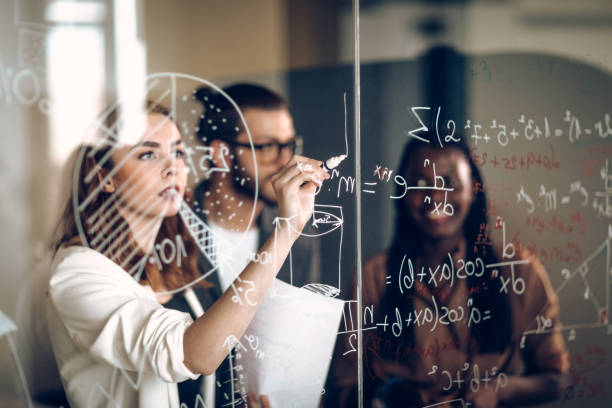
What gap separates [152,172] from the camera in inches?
42.5

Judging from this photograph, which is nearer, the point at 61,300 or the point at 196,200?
the point at 61,300

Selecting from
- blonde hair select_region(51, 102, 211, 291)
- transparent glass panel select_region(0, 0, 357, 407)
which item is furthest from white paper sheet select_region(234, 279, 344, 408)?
blonde hair select_region(51, 102, 211, 291)

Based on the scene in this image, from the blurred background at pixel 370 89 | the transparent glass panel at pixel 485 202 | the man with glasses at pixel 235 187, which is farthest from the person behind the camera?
the transparent glass panel at pixel 485 202

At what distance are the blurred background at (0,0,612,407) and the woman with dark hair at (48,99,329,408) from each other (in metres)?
0.06

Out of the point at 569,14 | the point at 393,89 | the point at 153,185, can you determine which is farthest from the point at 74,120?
the point at 569,14

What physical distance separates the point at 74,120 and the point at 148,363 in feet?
1.57

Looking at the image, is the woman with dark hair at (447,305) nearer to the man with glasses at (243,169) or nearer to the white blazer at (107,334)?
the man with glasses at (243,169)

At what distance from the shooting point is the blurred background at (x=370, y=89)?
976 millimetres

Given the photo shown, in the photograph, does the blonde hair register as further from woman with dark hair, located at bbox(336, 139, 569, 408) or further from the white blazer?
woman with dark hair, located at bbox(336, 139, 569, 408)

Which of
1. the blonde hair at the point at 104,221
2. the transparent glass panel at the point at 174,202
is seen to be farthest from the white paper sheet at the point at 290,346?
the blonde hair at the point at 104,221

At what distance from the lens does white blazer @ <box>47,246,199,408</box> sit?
3.34 feet

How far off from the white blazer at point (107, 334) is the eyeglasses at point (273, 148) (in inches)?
14.2

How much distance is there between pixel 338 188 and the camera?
1.29m

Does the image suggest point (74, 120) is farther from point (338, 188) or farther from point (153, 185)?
point (338, 188)
